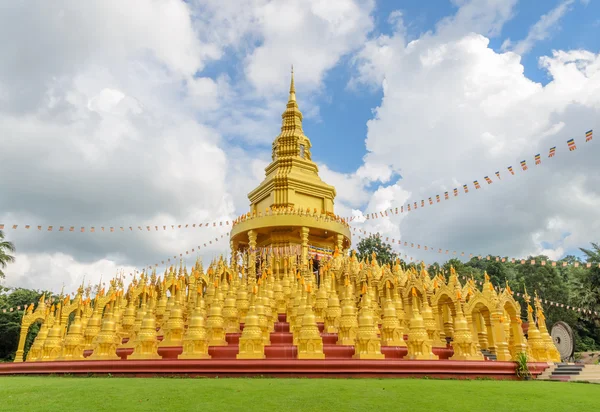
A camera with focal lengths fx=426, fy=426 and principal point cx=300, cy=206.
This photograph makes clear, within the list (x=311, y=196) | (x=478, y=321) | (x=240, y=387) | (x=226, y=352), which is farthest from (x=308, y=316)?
(x=311, y=196)

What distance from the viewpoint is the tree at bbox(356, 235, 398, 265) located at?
133 ft

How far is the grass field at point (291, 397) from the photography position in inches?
258

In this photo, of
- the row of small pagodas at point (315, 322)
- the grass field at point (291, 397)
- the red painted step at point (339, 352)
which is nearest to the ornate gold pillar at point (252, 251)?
the row of small pagodas at point (315, 322)

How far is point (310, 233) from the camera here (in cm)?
2961

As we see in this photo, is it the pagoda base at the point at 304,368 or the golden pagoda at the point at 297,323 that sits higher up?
the golden pagoda at the point at 297,323

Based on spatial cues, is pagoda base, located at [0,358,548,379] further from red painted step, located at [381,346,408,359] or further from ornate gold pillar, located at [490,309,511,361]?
red painted step, located at [381,346,408,359]

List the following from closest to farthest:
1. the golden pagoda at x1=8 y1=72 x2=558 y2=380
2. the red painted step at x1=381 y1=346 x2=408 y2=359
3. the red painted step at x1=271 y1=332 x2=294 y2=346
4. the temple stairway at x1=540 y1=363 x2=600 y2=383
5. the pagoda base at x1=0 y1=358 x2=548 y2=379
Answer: the pagoda base at x1=0 y1=358 x2=548 y2=379 < the temple stairway at x1=540 y1=363 x2=600 y2=383 < the golden pagoda at x1=8 y1=72 x2=558 y2=380 < the red painted step at x1=381 y1=346 x2=408 y2=359 < the red painted step at x1=271 y1=332 x2=294 y2=346

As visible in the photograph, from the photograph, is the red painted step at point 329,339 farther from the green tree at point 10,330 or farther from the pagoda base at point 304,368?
the green tree at point 10,330

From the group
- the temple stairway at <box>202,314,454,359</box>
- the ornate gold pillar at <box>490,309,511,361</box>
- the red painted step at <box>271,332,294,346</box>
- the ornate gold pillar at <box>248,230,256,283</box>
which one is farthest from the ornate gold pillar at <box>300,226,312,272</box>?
the ornate gold pillar at <box>490,309,511,361</box>

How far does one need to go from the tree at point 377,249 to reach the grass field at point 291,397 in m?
31.5

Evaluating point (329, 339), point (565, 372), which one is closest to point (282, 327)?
point (329, 339)

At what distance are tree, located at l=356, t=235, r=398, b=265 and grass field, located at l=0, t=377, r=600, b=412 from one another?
103 feet

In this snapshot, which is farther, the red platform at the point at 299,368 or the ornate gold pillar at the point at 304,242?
the ornate gold pillar at the point at 304,242

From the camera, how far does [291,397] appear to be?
281 inches
